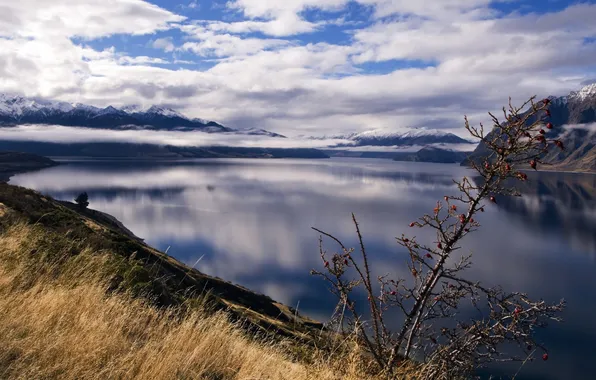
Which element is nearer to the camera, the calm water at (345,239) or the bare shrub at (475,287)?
the bare shrub at (475,287)

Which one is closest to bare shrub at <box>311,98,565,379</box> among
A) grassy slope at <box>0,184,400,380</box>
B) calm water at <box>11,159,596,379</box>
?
grassy slope at <box>0,184,400,380</box>

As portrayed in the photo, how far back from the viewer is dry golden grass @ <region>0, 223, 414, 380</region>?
426 cm

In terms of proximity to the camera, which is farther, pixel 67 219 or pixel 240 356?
pixel 67 219

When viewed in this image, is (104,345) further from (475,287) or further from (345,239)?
(345,239)

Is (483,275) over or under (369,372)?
under

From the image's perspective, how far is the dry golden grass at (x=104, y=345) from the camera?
4.26 m

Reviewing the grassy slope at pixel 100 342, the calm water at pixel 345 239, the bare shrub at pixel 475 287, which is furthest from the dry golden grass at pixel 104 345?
the calm water at pixel 345 239

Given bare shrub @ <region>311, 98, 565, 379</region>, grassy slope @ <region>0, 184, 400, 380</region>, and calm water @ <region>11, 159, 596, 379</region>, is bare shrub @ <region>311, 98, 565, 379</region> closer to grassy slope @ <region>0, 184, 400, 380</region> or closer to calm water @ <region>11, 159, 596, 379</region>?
grassy slope @ <region>0, 184, 400, 380</region>

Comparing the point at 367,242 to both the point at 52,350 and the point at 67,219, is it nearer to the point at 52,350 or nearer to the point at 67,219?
the point at 67,219

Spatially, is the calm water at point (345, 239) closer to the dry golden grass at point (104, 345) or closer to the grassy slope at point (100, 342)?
the grassy slope at point (100, 342)

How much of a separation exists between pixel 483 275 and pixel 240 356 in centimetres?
6280

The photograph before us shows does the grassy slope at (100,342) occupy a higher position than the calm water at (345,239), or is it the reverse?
the grassy slope at (100,342)

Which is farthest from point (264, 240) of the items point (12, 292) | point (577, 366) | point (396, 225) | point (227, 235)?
point (12, 292)

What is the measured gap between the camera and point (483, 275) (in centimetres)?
6097
